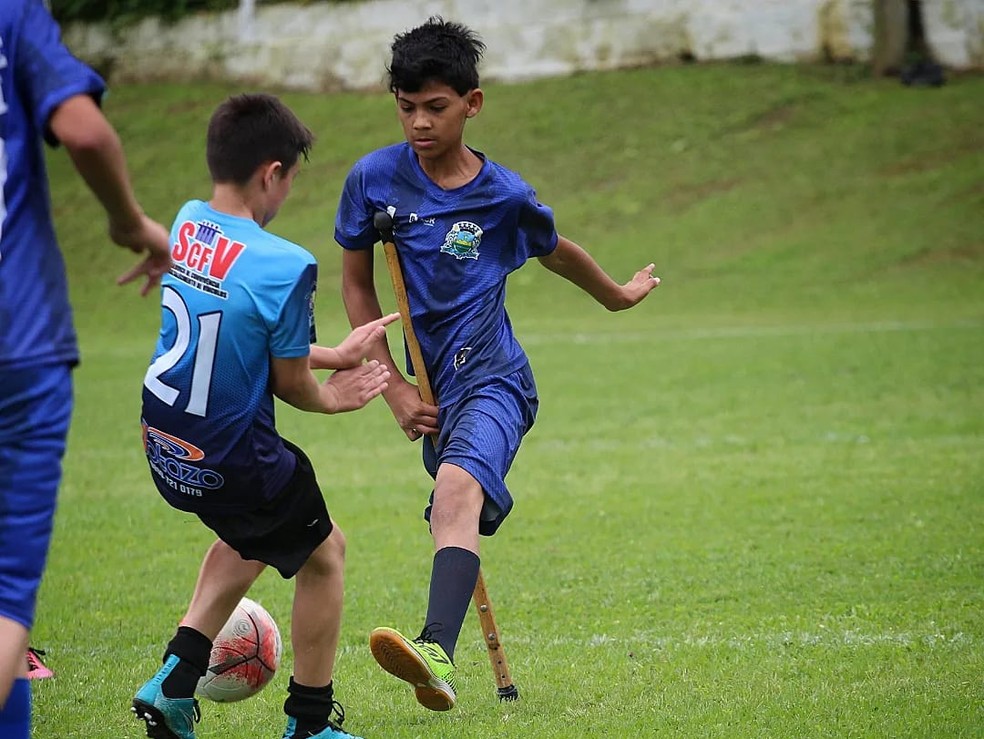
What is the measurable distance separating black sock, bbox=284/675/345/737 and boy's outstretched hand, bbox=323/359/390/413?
0.89 m

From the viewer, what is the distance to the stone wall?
30109 millimetres

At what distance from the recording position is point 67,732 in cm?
483

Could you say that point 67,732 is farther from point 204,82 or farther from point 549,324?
point 204,82

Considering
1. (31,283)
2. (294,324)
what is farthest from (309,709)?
(31,283)

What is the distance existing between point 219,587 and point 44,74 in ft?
6.09

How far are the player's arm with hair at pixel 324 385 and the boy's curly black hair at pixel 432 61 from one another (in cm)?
110

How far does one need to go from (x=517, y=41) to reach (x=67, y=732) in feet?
93.6

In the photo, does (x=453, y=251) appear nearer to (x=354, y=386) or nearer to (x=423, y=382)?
(x=423, y=382)

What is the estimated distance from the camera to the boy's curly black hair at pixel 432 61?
498cm

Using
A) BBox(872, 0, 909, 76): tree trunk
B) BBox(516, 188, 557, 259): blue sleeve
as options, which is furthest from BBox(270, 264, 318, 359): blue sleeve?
BBox(872, 0, 909, 76): tree trunk

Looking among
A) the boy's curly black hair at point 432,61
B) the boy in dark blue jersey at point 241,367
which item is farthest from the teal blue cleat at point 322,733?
the boy's curly black hair at point 432,61

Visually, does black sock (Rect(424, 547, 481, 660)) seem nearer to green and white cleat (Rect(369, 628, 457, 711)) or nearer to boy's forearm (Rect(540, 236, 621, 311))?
green and white cleat (Rect(369, 628, 457, 711))

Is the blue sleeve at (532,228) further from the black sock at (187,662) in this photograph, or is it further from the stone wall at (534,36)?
the stone wall at (534,36)

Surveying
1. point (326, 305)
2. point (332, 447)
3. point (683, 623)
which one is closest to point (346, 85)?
point (326, 305)
